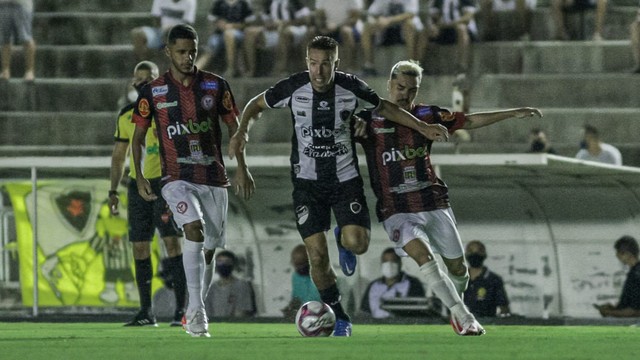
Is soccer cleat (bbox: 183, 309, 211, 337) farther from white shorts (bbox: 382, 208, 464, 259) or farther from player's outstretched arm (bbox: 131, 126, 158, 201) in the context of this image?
white shorts (bbox: 382, 208, 464, 259)

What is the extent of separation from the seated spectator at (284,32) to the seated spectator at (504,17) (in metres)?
2.34

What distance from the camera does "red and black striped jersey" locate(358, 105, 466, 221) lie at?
37.1 ft

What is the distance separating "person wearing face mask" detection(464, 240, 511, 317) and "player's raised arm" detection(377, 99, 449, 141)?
16.7 feet

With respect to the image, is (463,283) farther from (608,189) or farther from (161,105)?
(608,189)

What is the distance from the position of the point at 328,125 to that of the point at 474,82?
10.7m

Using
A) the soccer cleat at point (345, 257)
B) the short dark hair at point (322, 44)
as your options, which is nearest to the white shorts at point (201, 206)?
the soccer cleat at point (345, 257)

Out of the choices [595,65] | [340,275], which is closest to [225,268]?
[340,275]

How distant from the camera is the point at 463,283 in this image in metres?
11.7

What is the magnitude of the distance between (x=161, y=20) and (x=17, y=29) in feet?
6.28

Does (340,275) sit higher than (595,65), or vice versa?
(595,65)

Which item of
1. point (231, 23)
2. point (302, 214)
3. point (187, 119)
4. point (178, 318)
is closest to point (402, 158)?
point (302, 214)

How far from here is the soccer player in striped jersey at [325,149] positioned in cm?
1086

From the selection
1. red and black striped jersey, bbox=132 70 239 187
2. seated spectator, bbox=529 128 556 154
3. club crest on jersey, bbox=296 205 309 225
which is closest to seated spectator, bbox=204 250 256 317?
seated spectator, bbox=529 128 556 154

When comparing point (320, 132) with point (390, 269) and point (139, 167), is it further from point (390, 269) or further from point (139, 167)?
point (390, 269)
